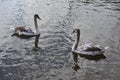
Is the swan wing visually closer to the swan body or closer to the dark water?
the dark water

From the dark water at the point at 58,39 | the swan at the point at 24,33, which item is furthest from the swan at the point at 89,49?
the swan at the point at 24,33

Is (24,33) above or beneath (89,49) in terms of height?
above

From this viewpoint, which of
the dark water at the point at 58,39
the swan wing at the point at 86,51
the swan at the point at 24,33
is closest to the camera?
the dark water at the point at 58,39

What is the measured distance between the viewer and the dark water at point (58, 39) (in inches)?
463

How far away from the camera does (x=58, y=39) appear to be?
14.3 meters

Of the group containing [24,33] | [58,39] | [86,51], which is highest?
[24,33]

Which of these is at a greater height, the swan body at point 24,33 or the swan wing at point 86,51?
the swan body at point 24,33

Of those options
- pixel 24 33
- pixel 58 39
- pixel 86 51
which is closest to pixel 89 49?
pixel 86 51

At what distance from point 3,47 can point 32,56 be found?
1.36 m

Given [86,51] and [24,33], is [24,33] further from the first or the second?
[86,51]

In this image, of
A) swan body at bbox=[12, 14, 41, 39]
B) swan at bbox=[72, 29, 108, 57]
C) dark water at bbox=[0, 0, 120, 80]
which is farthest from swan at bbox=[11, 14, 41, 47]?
swan at bbox=[72, 29, 108, 57]

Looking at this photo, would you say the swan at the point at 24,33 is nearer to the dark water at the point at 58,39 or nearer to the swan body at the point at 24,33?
the swan body at the point at 24,33

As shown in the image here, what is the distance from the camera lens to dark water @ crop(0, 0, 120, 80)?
38.6 ft

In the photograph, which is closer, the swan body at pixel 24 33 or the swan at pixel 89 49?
the swan at pixel 89 49
